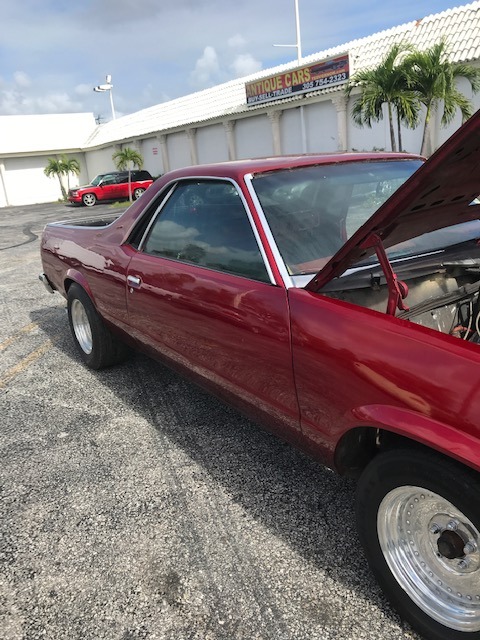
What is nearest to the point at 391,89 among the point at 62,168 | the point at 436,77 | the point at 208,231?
the point at 436,77

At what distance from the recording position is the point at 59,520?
262 cm

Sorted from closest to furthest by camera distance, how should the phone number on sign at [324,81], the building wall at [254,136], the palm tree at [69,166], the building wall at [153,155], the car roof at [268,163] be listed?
the car roof at [268,163], the phone number on sign at [324,81], the building wall at [254,136], the building wall at [153,155], the palm tree at [69,166]

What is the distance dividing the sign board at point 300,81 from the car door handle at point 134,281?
1650cm

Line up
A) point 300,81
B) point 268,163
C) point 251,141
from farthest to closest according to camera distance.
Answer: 1. point 251,141
2. point 300,81
3. point 268,163

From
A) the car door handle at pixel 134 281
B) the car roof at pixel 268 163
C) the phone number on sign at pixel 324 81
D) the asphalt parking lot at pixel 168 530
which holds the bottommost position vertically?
the asphalt parking lot at pixel 168 530

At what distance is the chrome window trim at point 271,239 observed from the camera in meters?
2.29

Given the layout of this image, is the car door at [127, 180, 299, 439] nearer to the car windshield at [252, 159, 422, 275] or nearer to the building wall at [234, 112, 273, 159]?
the car windshield at [252, 159, 422, 275]

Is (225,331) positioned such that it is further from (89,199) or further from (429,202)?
(89,199)

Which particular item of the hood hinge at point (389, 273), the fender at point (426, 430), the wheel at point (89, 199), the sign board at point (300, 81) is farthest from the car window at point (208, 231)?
the wheel at point (89, 199)

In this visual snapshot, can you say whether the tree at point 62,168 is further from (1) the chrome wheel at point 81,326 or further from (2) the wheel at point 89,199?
(1) the chrome wheel at point 81,326

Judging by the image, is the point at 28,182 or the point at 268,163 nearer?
the point at 268,163

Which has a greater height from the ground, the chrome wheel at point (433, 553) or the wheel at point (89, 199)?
the wheel at point (89, 199)

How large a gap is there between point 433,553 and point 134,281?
221 cm

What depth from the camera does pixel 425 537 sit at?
6.29ft
